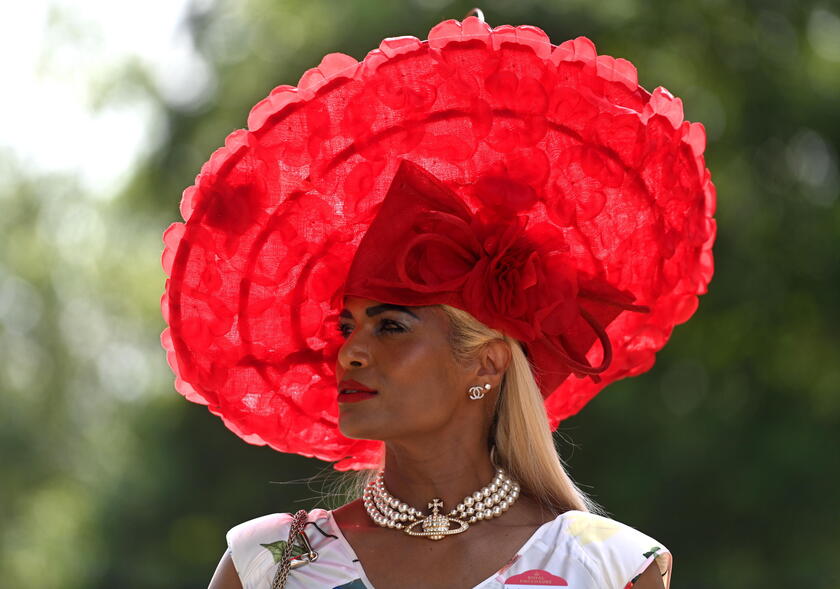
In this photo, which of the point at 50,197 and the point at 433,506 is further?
the point at 50,197

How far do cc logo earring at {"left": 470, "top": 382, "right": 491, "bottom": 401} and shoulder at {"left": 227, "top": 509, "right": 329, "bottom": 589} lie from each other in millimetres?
518

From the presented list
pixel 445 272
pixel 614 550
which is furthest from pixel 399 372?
pixel 614 550

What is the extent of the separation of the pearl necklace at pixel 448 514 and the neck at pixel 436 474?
0.8 inches

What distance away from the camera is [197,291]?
3346 millimetres

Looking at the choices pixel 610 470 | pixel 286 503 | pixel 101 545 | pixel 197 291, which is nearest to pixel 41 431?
pixel 101 545

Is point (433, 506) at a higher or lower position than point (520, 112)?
lower

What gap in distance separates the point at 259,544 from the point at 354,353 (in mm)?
578

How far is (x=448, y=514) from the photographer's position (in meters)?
3.29

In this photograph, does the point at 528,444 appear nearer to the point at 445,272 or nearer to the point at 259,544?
the point at 445,272

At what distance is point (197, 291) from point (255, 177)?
1.12 feet

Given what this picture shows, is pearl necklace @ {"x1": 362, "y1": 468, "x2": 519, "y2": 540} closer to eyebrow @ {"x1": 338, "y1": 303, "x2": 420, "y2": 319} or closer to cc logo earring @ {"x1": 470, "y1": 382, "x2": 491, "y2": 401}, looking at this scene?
cc logo earring @ {"x1": 470, "y1": 382, "x2": 491, "y2": 401}

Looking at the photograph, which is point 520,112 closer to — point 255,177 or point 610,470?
point 255,177

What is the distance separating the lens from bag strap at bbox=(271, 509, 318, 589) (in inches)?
126

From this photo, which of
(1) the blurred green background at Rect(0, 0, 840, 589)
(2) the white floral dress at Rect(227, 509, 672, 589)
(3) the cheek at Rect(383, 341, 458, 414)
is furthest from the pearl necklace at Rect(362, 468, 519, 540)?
(1) the blurred green background at Rect(0, 0, 840, 589)
